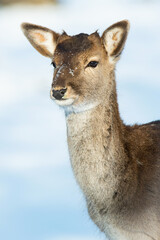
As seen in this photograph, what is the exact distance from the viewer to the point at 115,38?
727cm

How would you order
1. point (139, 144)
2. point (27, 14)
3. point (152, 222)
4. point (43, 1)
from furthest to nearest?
point (43, 1) < point (27, 14) < point (139, 144) < point (152, 222)

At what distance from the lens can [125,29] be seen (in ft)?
23.8

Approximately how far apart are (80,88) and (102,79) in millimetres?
310

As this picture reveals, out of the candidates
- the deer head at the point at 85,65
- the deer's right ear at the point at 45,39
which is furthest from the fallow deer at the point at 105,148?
the deer's right ear at the point at 45,39

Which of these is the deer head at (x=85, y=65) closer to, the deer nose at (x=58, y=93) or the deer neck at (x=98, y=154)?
the deer nose at (x=58, y=93)

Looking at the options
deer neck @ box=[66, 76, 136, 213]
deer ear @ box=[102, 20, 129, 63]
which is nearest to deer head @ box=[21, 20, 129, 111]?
deer ear @ box=[102, 20, 129, 63]

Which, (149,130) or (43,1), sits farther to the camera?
(43,1)

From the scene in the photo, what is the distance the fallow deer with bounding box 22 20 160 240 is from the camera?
680 cm

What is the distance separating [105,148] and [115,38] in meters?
1.19

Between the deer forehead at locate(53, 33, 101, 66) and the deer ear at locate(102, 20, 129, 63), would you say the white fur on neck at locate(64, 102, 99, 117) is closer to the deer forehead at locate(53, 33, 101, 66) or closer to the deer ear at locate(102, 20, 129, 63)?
the deer forehead at locate(53, 33, 101, 66)

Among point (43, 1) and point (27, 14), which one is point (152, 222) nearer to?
point (27, 14)

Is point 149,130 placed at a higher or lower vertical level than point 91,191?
higher

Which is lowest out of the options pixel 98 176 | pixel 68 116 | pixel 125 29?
pixel 98 176

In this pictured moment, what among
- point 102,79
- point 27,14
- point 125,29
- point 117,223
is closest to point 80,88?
point 102,79
